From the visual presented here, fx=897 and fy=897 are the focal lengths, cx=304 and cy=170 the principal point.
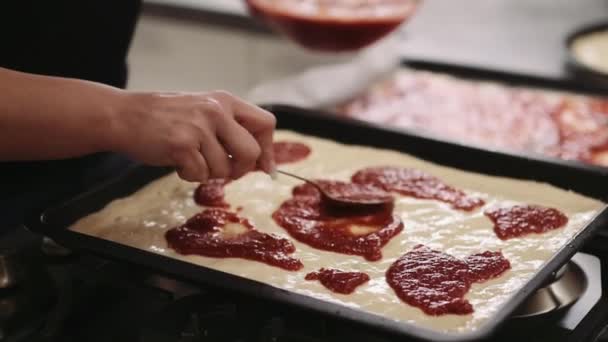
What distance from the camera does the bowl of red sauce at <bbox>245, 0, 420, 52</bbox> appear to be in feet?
6.51

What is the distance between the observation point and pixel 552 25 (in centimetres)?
282

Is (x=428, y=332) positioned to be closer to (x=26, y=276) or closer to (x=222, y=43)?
(x=26, y=276)

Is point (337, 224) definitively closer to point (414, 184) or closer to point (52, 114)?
point (414, 184)

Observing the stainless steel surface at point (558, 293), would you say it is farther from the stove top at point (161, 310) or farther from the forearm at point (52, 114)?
the forearm at point (52, 114)

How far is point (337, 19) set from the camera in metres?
1.98

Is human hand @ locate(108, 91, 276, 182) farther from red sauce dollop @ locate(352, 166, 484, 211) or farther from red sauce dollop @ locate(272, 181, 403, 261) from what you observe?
red sauce dollop @ locate(352, 166, 484, 211)

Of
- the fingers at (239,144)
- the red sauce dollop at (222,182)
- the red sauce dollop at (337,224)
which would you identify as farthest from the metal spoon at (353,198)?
the fingers at (239,144)

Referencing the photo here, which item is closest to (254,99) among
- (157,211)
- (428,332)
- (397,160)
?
(397,160)

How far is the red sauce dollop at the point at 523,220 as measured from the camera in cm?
142

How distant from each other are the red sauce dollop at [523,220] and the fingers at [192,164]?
50 centimetres

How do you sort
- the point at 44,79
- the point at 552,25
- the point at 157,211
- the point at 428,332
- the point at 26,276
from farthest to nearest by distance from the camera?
1. the point at 552,25
2. the point at 157,211
3. the point at 26,276
4. the point at 44,79
5. the point at 428,332

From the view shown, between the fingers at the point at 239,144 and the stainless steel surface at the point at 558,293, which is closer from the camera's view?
the fingers at the point at 239,144

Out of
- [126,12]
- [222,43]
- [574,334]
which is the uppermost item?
[126,12]

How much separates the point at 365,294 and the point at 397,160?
1.67ft
